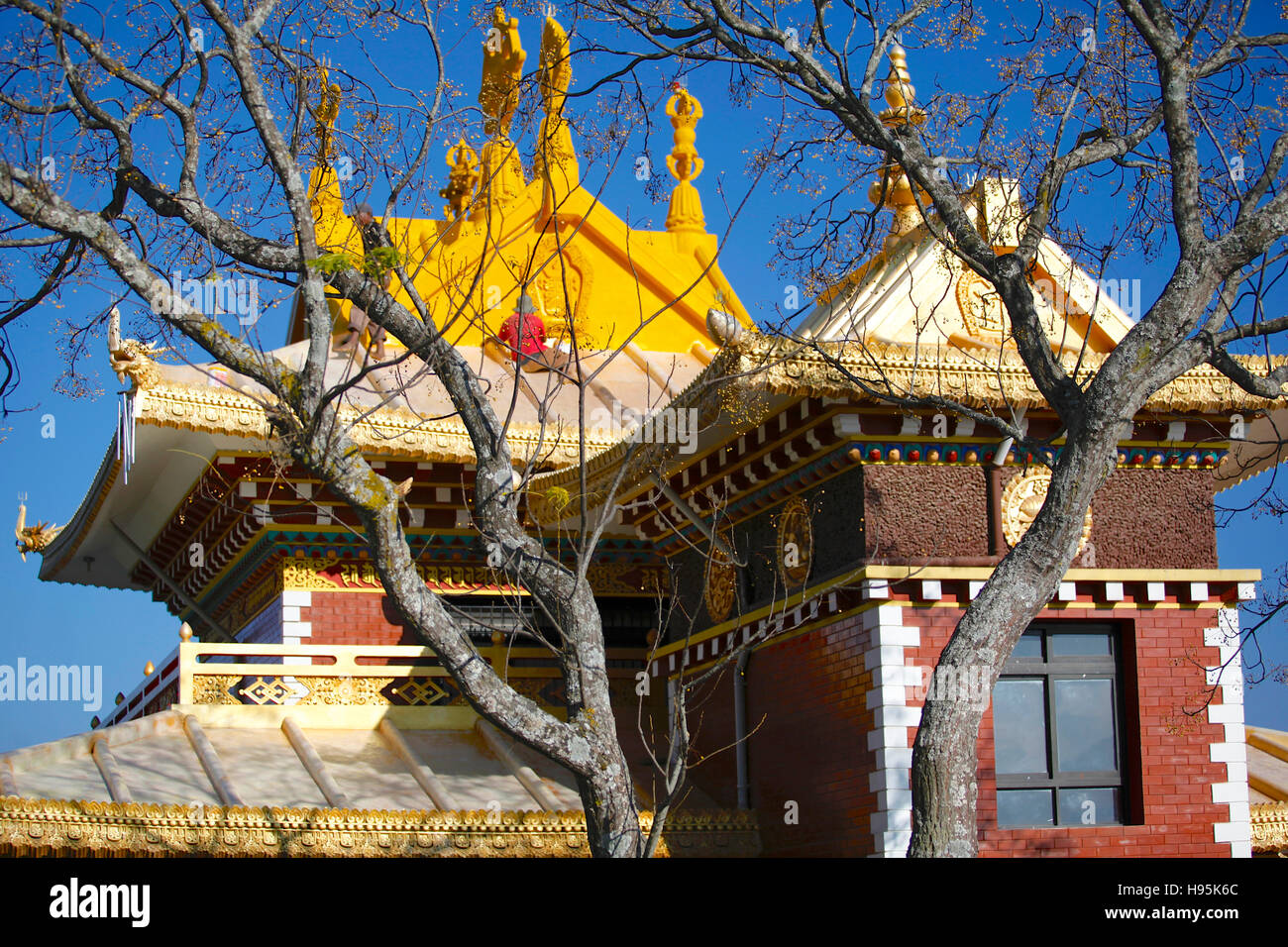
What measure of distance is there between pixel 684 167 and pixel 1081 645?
12.8m

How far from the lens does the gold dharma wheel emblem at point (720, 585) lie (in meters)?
12.6

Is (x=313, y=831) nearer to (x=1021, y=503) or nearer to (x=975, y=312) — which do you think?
(x=1021, y=503)

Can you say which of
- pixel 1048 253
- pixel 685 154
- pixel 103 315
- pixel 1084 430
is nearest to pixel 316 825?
pixel 103 315

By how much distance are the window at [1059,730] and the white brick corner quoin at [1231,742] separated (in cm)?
70

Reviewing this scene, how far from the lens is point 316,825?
36.7 feet

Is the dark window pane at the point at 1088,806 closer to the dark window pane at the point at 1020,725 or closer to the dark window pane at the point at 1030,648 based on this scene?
the dark window pane at the point at 1020,725

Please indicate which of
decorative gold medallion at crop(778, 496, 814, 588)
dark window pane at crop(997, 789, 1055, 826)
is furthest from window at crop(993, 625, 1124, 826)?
decorative gold medallion at crop(778, 496, 814, 588)

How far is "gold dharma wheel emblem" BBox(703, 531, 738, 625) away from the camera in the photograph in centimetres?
1262

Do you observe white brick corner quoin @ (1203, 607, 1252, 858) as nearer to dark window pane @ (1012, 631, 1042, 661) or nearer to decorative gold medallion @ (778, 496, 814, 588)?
dark window pane @ (1012, 631, 1042, 661)

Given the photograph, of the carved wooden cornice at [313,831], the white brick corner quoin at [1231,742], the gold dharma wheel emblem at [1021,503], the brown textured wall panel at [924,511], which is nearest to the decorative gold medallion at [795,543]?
the brown textured wall panel at [924,511]

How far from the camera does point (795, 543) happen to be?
1178 centimetres

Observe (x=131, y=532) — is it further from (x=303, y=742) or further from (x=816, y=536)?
(x=816, y=536)

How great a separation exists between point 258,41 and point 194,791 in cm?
583

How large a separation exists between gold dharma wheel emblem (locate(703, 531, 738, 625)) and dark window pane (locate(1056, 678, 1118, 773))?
286cm
